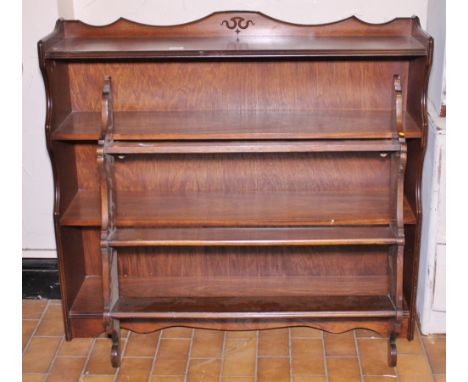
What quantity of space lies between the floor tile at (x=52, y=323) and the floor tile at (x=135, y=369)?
0.46 metres

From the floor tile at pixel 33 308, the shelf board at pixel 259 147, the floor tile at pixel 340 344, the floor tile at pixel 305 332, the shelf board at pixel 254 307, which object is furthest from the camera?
the floor tile at pixel 33 308

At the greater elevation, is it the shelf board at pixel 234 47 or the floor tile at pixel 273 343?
the shelf board at pixel 234 47

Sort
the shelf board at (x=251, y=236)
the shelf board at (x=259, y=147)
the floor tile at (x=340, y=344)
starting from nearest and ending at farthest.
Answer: the shelf board at (x=259, y=147)
the shelf board at (x=251, y=236)
the floor tile at (x=340, y=344)

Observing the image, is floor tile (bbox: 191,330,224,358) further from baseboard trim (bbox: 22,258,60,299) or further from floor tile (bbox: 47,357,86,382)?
baseboard trim (bbox: 22,258,60,299)

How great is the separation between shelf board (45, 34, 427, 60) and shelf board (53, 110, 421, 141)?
1.08 feet

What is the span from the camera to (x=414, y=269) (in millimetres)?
3561

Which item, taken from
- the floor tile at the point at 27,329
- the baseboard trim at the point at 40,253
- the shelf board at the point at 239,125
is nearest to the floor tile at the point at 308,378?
the shelf board at the point at 239,125

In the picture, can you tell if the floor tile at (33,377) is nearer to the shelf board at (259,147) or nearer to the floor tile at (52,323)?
the floor tile at (52,323)

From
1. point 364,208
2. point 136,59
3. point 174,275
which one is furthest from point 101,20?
point 364,208

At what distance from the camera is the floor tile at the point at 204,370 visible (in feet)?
11.2

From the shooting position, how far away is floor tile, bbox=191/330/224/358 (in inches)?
142

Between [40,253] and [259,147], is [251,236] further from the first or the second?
[40,253]

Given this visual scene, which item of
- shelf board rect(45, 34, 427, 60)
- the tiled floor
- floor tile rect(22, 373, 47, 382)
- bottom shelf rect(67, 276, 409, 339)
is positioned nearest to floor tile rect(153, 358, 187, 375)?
the tiled floor

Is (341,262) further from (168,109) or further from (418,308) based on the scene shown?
(168,109)
